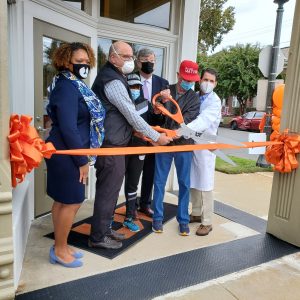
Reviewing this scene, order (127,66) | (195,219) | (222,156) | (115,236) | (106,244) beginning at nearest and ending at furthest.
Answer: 1. (127,66)
2. (106,244)
3. (222,156)
4. (115,236)
5. (195,219)

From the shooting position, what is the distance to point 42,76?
3.64m

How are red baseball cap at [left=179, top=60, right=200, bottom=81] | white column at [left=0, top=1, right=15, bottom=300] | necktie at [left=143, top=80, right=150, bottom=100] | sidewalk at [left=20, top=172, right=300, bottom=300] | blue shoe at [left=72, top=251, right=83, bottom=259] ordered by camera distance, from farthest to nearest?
necktie at [left=143, top=80, right=150, bottom=100], red baseball cap at [left=179, top=60, right=200, bottom=81], blue shoe at [left=72, top=251, right=83, bottom=259], sidewalk at [left=20, top=172, right=300, bottom=300], white column at [left=0, top=1, right=15, bottom=300]

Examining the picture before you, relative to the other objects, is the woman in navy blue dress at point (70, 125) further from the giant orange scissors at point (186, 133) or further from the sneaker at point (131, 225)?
the sneaker at point (131, 225)

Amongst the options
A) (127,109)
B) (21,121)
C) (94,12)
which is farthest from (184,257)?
(94,12)

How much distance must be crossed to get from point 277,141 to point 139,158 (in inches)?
58.4

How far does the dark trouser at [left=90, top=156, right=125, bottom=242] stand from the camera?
117 inches

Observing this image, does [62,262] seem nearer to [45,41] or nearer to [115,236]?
[115,236]

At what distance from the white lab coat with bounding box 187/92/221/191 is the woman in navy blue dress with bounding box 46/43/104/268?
1.20 meters

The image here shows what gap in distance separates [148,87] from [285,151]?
162cm

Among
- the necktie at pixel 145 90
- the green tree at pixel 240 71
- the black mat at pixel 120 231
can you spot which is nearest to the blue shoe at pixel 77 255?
the black mat at pixel 120 231

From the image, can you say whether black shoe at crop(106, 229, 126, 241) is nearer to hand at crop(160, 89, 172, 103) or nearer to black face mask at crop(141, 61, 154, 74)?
hand at crop(160, 89, 172, 103)

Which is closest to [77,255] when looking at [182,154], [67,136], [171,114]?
[67,136]

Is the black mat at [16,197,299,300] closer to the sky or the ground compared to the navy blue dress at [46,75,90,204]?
closer to the ground

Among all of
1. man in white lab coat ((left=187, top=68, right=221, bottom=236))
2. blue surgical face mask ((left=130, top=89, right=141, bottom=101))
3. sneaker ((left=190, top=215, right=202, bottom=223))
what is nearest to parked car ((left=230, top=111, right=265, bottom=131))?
sneaker ((left=190, top=215, right=202, bottom=223))
